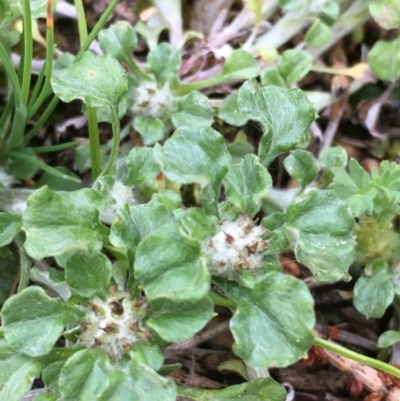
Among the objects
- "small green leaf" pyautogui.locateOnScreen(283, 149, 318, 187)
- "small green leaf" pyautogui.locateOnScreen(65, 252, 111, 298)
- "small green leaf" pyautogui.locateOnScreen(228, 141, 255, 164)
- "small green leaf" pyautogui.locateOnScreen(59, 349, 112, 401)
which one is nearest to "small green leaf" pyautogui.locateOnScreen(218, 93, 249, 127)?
"small green leaf" pyautogui.locateOnScreen(228, 141, 255, 164)

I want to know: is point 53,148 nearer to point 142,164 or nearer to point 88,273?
point 142,164

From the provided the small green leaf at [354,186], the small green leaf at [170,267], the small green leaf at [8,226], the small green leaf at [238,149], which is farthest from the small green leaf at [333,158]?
the small green leaf at [8,226]

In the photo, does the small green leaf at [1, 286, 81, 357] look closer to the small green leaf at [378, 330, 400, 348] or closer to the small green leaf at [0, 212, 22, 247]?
the small green leaf at [0, 212, 22, 247]

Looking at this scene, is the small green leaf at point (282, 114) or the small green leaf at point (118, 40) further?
the small green leaf at point (118, 40)

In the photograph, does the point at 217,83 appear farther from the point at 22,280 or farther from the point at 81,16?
the point at 22,280

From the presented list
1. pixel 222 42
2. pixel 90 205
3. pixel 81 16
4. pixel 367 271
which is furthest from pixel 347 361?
pixel 81 16

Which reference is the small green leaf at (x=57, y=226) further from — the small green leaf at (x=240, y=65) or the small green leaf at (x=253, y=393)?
the small green leaf at (x=240, y=65)
